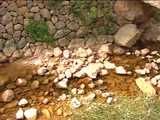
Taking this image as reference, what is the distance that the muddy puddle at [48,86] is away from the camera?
6.49 m

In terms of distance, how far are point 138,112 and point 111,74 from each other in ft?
4.29

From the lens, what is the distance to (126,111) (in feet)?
19.1

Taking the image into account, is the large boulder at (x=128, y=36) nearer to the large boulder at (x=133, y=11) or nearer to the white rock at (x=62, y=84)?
the large boulder at (x=133, y=11)

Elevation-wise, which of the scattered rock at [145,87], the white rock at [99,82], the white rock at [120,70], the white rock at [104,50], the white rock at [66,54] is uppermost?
the white rock at [104,50]

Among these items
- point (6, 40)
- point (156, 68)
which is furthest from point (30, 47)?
point (156, 68)

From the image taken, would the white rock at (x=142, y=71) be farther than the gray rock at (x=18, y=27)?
No

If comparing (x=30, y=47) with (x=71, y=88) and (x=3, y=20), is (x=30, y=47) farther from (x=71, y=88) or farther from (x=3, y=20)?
(x=71, y=88)

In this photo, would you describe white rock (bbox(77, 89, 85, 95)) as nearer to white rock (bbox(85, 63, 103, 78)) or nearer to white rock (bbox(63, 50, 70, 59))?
white rock (bbox(85, 63, 103, 78))

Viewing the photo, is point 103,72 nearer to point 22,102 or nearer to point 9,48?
point 22,102

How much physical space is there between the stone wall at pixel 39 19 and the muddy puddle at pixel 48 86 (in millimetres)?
409

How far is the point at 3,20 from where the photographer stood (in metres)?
7.55

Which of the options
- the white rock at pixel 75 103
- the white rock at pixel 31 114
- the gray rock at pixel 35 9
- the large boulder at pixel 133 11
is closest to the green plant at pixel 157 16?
the large boulder at pixel 133 11

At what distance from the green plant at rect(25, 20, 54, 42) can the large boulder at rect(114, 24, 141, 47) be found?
1.19 meters

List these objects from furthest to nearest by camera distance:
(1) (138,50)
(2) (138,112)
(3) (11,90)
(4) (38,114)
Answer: (1) (138,50), (3) (11,90), (4) (38,114), (2) (138,112)
